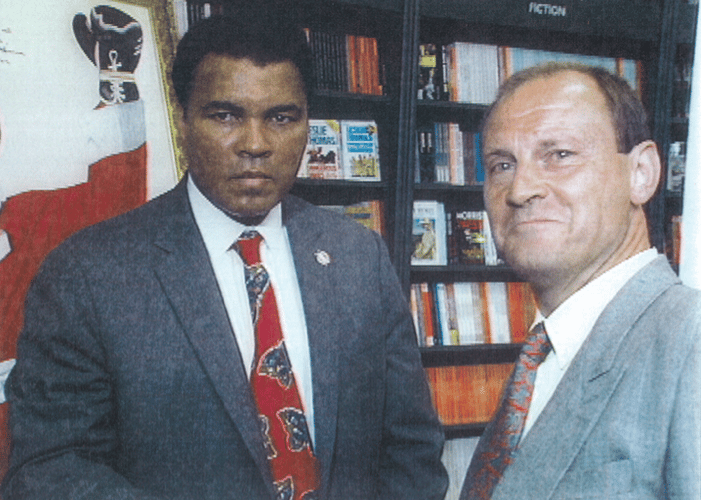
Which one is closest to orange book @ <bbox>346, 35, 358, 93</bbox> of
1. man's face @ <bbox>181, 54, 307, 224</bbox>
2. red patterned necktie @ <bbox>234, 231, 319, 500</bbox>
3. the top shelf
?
the top shelf

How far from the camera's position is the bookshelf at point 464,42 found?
5.44 feet

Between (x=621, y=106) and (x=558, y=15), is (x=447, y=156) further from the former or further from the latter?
(x=621, y=106)

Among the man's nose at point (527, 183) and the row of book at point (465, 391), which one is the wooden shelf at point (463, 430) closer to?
the row of book at point (465, 391)

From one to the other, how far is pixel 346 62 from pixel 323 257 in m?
0.69

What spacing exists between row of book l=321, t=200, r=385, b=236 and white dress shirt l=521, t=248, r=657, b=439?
33.0 inches

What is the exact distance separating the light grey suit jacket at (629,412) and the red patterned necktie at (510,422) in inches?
2.5

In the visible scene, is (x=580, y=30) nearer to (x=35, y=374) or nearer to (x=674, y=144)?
(x=674, y=144)

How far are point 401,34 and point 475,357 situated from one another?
1031mm

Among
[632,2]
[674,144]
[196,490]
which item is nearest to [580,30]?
[632,2]

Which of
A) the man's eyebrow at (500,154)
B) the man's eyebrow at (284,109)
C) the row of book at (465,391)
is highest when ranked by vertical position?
the man's eyebrow at (284,109)

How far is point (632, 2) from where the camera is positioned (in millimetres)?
1695

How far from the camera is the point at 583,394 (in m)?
0.77

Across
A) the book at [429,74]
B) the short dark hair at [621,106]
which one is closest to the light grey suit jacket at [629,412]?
the short dark hair at [621,106]

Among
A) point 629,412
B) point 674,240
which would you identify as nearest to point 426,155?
point 674,240
